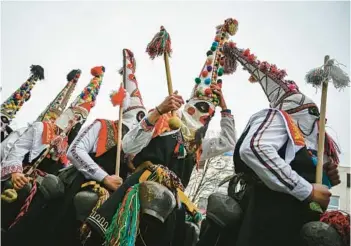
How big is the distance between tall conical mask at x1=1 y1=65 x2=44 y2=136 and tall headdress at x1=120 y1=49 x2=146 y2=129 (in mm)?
2212

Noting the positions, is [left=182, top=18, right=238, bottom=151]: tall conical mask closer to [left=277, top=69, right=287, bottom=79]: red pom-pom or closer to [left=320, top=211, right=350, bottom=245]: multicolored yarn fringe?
[left=277, top=69, right=287, bottom=79]: red pom-pom

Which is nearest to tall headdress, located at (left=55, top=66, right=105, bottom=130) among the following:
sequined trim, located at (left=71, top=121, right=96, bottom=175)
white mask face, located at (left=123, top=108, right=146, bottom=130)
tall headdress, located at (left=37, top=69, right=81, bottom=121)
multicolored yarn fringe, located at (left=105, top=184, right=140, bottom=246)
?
tall headdress, located at (left=37, top=69, right=81, bottom=121)

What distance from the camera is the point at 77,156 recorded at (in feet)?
11.4

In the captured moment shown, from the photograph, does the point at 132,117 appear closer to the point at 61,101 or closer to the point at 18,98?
the point at 61,101

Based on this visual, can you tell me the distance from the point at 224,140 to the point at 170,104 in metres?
1.19

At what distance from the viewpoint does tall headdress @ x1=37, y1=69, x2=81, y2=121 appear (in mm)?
6168

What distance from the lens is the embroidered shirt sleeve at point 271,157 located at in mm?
2281

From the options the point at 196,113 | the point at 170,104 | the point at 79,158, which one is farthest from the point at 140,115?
the point at 170,104

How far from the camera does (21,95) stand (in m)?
6.18

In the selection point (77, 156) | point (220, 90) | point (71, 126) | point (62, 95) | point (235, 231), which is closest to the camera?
point (235, 231)

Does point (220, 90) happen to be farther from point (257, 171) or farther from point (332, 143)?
point (257, 171)

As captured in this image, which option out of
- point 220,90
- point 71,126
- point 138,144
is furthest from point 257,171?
point 71,126

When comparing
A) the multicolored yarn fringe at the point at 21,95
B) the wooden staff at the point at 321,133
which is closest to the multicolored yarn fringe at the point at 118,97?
the wooden staff at the point at 321,133

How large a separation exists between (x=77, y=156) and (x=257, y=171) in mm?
1827
